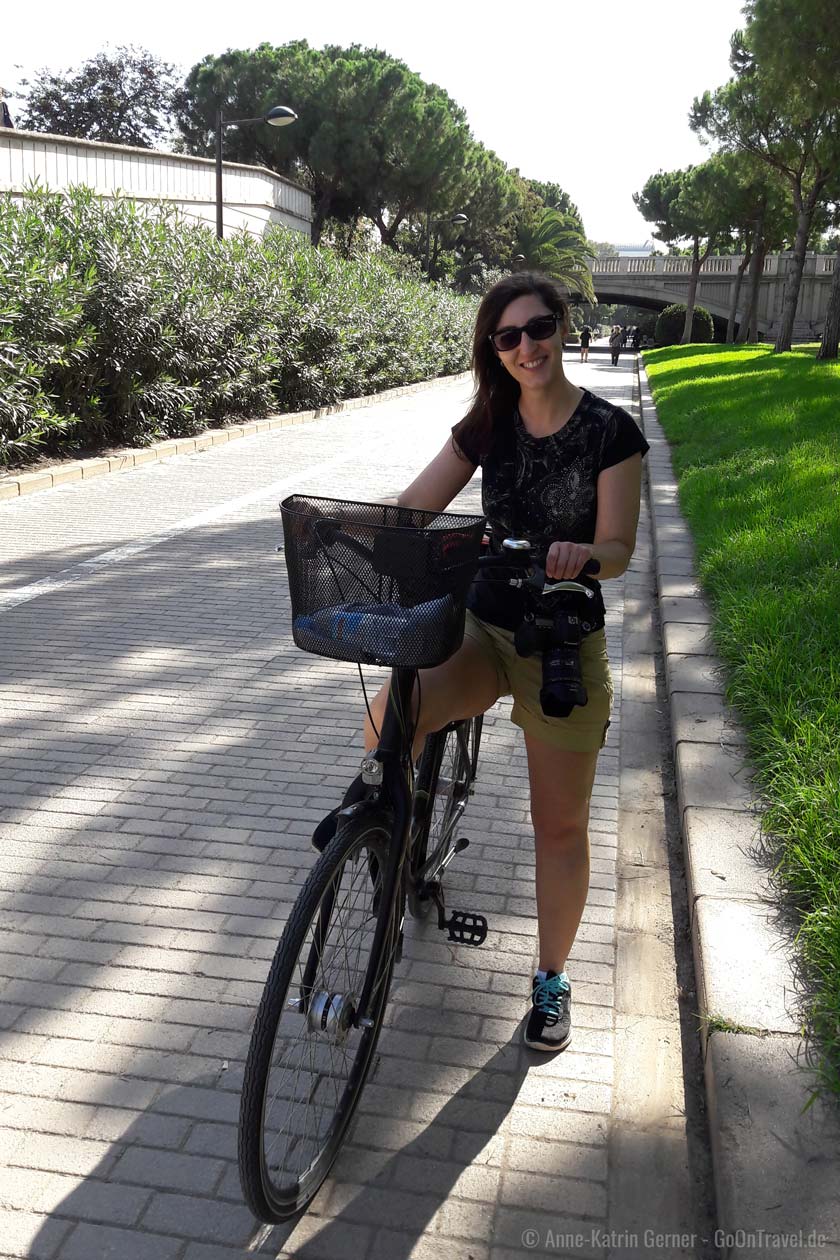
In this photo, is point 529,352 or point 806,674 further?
point 806,674

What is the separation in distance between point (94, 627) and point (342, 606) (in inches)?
190

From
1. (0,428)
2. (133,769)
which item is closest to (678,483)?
(0,428)

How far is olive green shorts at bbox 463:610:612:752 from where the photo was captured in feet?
9.09

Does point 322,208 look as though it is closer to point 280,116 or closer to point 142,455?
point 280,116

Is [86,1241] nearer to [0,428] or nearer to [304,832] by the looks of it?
[304,832]

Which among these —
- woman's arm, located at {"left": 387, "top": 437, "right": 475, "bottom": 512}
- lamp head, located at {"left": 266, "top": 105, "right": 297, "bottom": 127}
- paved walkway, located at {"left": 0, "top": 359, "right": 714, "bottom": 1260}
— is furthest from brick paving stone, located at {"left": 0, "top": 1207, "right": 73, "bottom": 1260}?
lamp head, located at {"left": 266, "top": 105, "right": 297, "bottom": 127}

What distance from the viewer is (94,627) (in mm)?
6863

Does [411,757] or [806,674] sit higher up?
[411,757]

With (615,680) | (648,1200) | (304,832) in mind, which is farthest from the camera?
(615,680)

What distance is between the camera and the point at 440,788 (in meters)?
3.35

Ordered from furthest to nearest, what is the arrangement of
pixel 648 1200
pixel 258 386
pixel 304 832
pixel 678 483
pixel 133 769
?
pixel 258 386 → pixel 678 483 → pixel 133 769 → pixel 304 832 → pixel 648 1200

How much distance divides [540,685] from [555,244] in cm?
7365

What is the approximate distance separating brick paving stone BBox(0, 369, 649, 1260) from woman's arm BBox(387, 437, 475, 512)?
1.32 meters

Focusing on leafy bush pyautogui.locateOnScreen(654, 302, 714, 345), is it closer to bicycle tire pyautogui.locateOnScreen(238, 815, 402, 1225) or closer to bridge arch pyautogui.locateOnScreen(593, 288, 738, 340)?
bridge arch pyautogui.locateOnScreen(593, 288, 738, 340)
